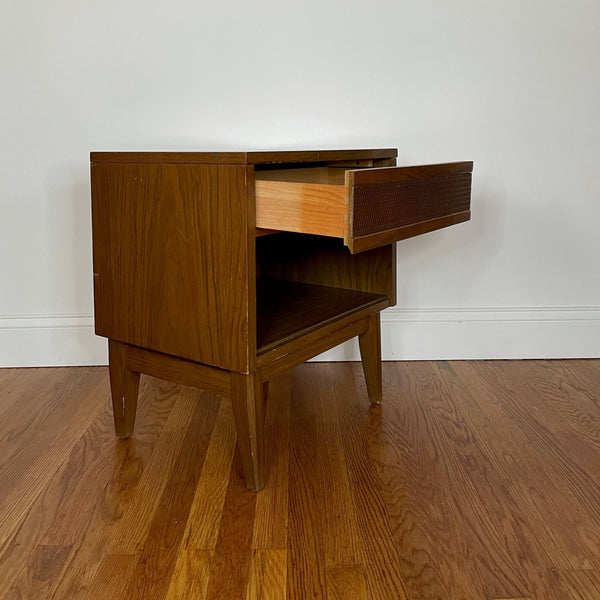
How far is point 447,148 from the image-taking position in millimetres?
1720

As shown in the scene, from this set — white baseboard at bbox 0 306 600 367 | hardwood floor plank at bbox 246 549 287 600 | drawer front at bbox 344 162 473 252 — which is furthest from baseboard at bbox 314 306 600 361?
hardwood floor plank at bbox 246 549 287 600

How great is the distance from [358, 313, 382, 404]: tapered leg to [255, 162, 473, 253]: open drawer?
34 centimetres

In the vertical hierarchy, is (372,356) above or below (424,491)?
above

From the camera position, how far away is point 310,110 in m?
1.69

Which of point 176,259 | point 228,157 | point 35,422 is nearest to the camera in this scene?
point 228,157

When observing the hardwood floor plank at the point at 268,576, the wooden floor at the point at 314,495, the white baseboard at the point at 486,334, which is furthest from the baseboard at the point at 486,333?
the hardwood floor plank at the point at 268,576

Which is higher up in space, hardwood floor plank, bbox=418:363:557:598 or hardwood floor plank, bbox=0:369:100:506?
hardwood floor plank, bbox=0:369:100:506

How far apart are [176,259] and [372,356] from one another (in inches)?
22.0

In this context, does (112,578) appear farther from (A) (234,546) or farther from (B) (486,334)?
(B) (486,334)

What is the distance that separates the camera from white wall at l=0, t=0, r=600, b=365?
1640 millimetres

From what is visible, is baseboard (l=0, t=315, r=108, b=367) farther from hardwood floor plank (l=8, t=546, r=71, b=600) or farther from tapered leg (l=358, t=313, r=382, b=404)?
hardwood floor plank (l=8, t=546, r=71, b=600)

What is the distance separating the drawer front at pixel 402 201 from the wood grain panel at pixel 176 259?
0.55 feet

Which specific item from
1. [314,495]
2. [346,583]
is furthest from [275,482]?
[346,583]

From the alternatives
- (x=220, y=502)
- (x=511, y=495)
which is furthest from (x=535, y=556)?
(x=220, y=502)
